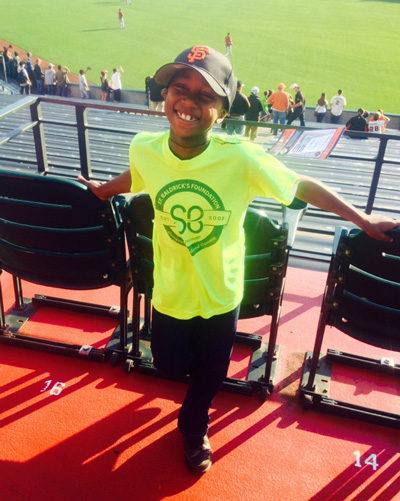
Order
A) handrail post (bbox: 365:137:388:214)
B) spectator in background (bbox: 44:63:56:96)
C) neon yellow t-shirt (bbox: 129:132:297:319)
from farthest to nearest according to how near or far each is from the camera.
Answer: spectator in background (bbox: 44:63:56:96) < handrail post (bbox: 365:137:388:214) < neon yellow t-shirt (bbox: 129:132:297:319)

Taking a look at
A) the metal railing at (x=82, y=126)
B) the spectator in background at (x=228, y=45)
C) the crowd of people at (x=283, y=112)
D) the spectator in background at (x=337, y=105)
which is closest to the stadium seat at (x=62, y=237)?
the metal railing at (x=82, y=126)

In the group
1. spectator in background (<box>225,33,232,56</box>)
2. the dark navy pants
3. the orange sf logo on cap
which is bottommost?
the dark navy pants

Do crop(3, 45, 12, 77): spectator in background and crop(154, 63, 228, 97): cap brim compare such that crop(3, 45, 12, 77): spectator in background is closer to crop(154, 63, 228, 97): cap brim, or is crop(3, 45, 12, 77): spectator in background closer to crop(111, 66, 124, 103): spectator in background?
crop(111, 66, 124, 103): spectator in background

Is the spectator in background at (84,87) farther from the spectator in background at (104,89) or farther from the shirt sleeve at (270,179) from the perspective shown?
the shirt sleeve at (270,179)

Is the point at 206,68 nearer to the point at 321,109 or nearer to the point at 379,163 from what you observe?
the point at 379,163

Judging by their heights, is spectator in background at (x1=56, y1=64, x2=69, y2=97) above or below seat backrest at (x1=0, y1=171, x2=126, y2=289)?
above

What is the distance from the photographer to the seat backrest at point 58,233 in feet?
8.07

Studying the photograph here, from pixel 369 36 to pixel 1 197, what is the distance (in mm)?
53197

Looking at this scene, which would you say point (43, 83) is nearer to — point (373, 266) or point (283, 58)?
point (283, 58)

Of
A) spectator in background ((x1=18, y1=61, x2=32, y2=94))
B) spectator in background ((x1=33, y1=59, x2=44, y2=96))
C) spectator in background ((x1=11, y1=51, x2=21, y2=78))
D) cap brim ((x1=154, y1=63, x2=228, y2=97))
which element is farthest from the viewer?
spectator in background ((x1=11, y1=51, x2=21, y2=78))

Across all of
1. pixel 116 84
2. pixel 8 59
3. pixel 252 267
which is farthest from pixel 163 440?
pixel 8 59

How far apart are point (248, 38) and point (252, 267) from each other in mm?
49553

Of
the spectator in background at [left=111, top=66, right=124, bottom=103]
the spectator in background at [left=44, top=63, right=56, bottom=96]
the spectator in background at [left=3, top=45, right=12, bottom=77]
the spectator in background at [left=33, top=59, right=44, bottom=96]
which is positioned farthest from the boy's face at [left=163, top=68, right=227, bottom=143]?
the spectator in background at [left=3, top=45, right=12, bottom=77]

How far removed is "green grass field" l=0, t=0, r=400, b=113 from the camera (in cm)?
3625
